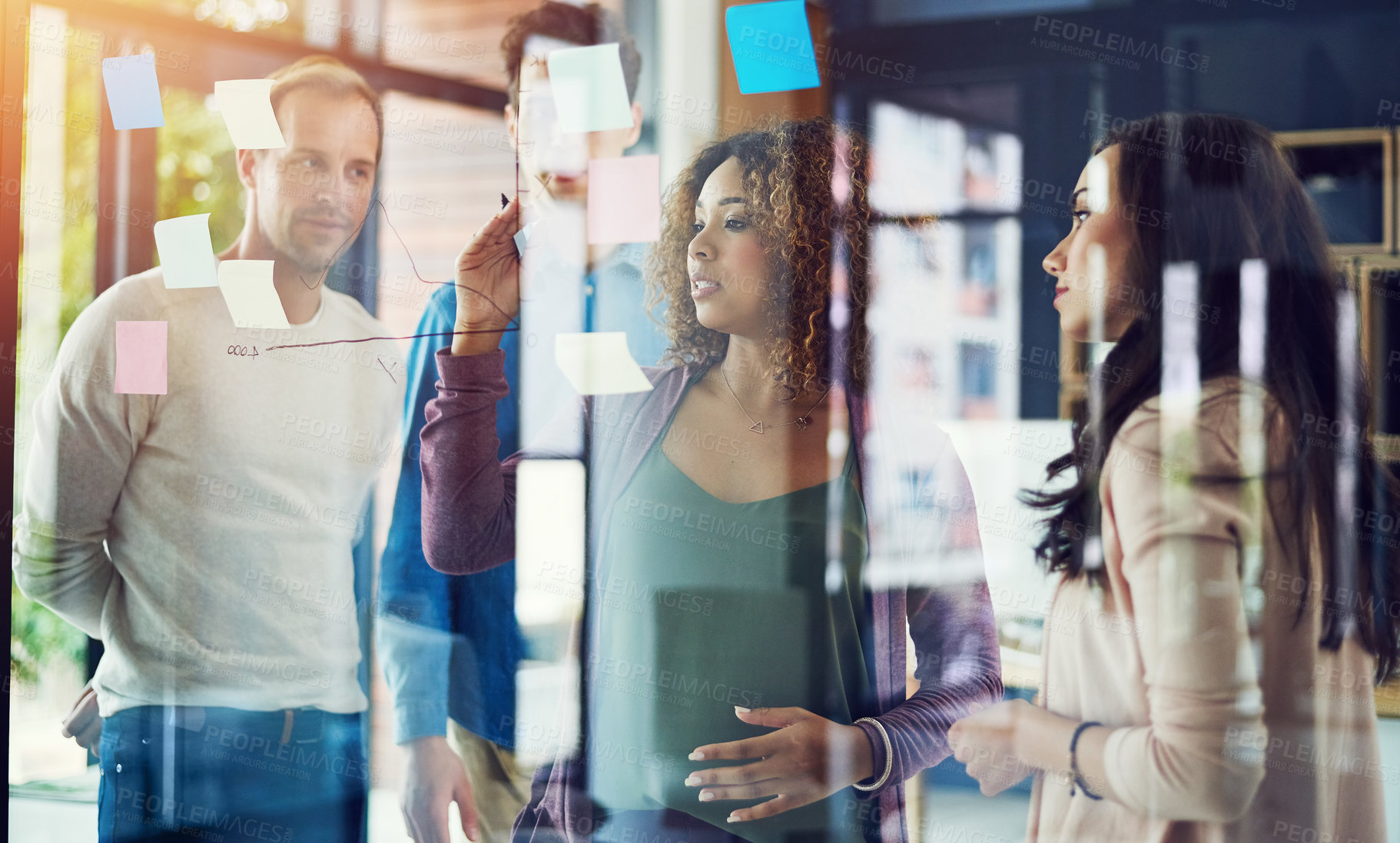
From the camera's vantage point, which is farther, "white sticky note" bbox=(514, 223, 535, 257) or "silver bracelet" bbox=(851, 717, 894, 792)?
"white sticky note" bbox=(514, 223, 535, 257)

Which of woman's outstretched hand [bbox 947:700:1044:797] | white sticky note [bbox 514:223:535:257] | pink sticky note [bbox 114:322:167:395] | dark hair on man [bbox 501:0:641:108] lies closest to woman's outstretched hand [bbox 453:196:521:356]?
white sticky note [bbox 514:223:535:257]

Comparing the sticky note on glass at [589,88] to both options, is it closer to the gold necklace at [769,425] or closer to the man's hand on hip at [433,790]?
the gold necklace at [769,425]

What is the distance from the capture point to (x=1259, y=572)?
157cm

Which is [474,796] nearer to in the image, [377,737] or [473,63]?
[377,737]

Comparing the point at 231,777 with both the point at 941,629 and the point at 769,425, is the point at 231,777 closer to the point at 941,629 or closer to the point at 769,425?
A: the point at 769,425

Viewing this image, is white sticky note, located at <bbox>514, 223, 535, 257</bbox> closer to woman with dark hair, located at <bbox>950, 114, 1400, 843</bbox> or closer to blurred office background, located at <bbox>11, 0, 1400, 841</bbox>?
blurred office background, located at <bbox>11, 0, 1400, 841</bbox>

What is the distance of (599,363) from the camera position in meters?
1.94

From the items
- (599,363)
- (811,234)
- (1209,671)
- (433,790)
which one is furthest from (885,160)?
(433,790)

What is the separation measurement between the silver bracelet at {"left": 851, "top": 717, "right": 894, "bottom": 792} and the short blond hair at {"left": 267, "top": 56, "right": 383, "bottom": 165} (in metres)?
1.34

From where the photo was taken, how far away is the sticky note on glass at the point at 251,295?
2164 millimetres

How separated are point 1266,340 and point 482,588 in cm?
131

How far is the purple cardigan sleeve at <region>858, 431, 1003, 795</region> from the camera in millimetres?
1707

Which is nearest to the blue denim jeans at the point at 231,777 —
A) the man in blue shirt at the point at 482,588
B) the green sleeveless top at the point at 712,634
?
the man in blue shirt at the point at 482,588

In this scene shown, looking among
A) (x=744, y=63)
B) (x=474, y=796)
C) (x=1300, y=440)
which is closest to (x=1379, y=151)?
(x=1300, y=440)
